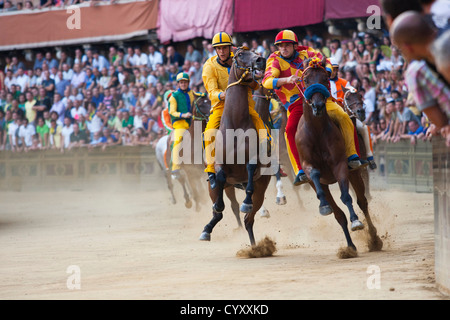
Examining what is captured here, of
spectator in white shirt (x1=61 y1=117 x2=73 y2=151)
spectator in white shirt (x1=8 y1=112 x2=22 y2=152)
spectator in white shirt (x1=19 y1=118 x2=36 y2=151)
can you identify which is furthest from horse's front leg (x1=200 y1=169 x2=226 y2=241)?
spectator in white shirt (x1=8 y1=112 x2=22 y2=152)

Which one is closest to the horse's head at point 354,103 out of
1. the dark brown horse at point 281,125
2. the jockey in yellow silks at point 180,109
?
the dark brown horse at point 281,125

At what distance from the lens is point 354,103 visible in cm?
1113

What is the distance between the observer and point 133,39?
83.6ft

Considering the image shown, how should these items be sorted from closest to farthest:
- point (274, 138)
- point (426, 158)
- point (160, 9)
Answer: point (274, 138) → point (426, 158) → point (160, 9)

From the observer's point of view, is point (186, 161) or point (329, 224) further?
point (186, 161)

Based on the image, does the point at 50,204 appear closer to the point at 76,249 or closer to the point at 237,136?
the point at 76,249

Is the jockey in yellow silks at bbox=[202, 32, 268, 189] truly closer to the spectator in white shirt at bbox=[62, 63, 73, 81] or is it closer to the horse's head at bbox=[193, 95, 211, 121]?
the horse's head at bbox=[193, 95, 211, 121]

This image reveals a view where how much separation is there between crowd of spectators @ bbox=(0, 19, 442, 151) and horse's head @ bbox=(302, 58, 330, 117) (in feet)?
26.8

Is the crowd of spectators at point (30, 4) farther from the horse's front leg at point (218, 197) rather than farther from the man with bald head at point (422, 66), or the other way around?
the man with bald head at point (422, 66)

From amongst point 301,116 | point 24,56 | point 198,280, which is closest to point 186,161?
point 301,116

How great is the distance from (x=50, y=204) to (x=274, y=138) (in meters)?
10.6

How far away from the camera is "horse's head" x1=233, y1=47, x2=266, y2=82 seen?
9195 mm

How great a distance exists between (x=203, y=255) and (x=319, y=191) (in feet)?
6.92

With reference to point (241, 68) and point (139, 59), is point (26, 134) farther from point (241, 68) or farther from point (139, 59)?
point (241, 68)
